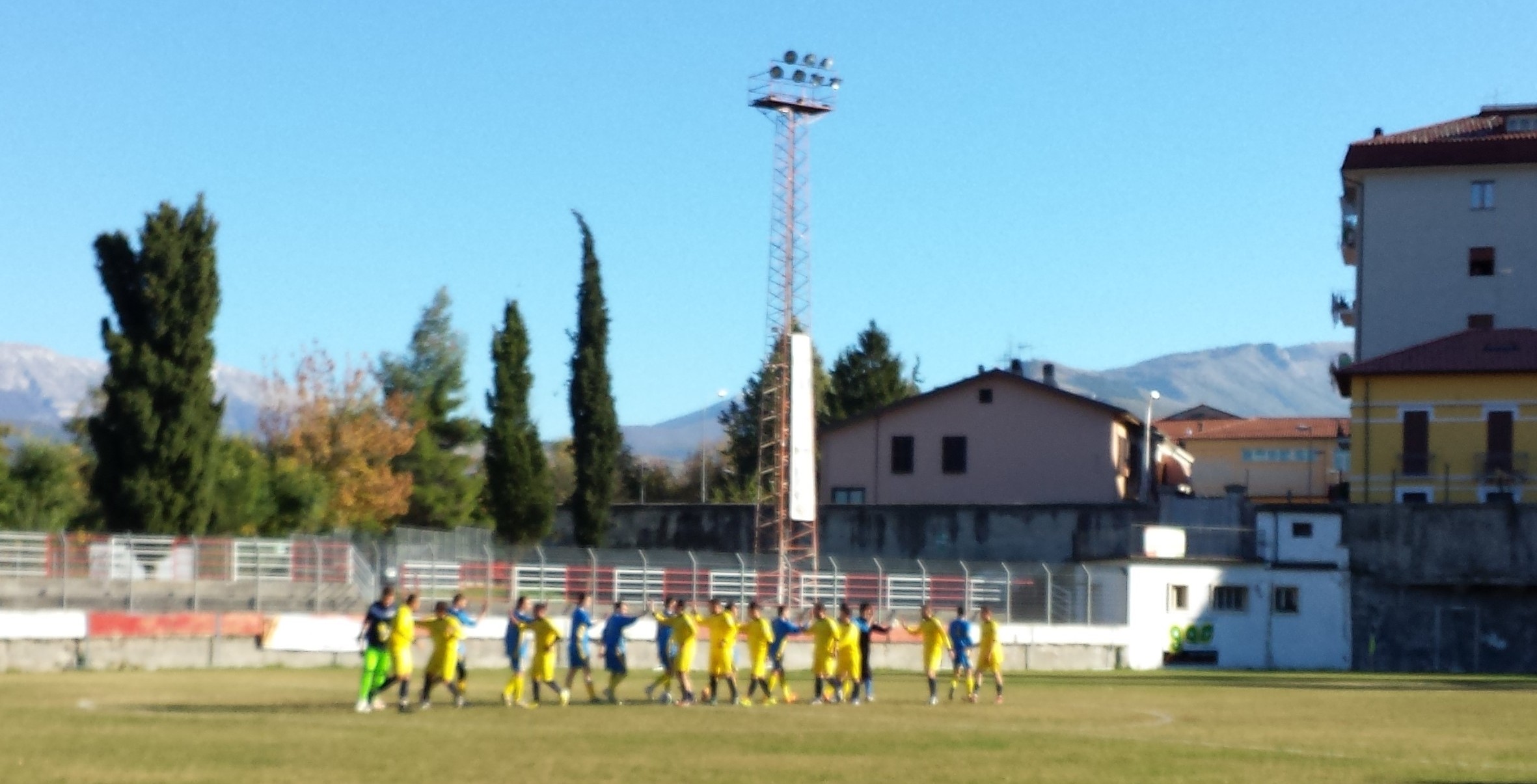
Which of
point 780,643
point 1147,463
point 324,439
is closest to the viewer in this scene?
point 780,643

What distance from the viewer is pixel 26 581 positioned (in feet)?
130

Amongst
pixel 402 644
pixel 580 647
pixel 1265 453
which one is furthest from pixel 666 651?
pixel 1265 453

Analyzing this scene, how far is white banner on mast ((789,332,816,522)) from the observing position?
5641 cm

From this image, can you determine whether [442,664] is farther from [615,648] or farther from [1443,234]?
[1443,234]

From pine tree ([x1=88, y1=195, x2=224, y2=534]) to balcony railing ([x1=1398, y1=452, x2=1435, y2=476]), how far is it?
39.1m

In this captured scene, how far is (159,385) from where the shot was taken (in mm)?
49719

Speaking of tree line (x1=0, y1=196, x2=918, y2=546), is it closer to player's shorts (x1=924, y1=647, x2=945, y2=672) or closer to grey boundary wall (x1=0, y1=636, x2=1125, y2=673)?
grey boundary wall (x1=0, y1=636, x2=1125, y2=673)

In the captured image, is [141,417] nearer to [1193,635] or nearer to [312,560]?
[312,560]

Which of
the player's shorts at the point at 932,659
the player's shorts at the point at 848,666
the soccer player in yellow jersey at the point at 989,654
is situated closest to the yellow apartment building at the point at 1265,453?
the soccer player in yellow jersey at the point at 989,654

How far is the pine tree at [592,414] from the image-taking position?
66.4m

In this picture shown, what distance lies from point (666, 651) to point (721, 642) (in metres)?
1.02

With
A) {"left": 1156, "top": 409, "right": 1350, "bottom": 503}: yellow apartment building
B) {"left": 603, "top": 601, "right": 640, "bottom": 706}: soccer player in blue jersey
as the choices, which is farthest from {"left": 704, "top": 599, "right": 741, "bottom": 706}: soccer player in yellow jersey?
{"left": 1156, "top": 409, "right": 1350, "bottom": 503}: yellow apartment building

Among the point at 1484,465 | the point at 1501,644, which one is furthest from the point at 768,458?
the point at 1501,644

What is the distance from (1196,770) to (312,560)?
27.4 metres
